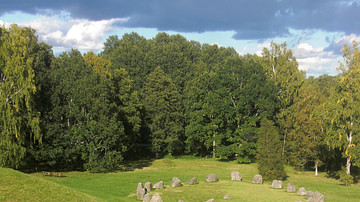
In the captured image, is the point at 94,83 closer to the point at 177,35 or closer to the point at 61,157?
the point at 61,157

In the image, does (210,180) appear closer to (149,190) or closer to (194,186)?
(194,186)

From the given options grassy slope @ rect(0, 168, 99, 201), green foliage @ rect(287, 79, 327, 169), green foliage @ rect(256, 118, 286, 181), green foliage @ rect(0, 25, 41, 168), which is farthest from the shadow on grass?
grassy slope @ rect(0, 168, 99, 201)

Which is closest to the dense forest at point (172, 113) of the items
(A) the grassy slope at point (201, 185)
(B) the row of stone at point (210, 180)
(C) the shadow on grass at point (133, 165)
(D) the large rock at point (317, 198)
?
(C) the shadow on grass at point (133, 165)

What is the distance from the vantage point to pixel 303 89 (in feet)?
199

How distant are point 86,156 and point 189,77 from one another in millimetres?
41307

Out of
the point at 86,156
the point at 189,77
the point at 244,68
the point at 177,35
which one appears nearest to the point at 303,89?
the point at 244,68

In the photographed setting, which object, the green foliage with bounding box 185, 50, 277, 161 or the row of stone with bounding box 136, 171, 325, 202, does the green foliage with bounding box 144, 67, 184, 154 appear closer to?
the green foliage with bounding box 185, 50, 277, 161

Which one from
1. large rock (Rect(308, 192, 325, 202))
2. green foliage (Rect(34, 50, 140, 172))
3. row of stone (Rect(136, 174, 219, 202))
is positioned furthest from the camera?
green foliage (Rect(34, 50, 140, 172))

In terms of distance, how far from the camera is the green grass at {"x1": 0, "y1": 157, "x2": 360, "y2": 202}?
1282 inches

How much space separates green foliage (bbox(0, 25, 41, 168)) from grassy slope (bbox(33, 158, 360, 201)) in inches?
251

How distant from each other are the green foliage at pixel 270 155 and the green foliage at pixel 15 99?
2910 cm

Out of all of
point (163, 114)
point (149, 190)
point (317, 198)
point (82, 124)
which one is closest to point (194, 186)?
point (149, 190)

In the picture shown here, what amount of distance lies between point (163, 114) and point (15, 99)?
3231cm

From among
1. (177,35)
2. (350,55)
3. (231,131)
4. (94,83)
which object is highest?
(177,35)
